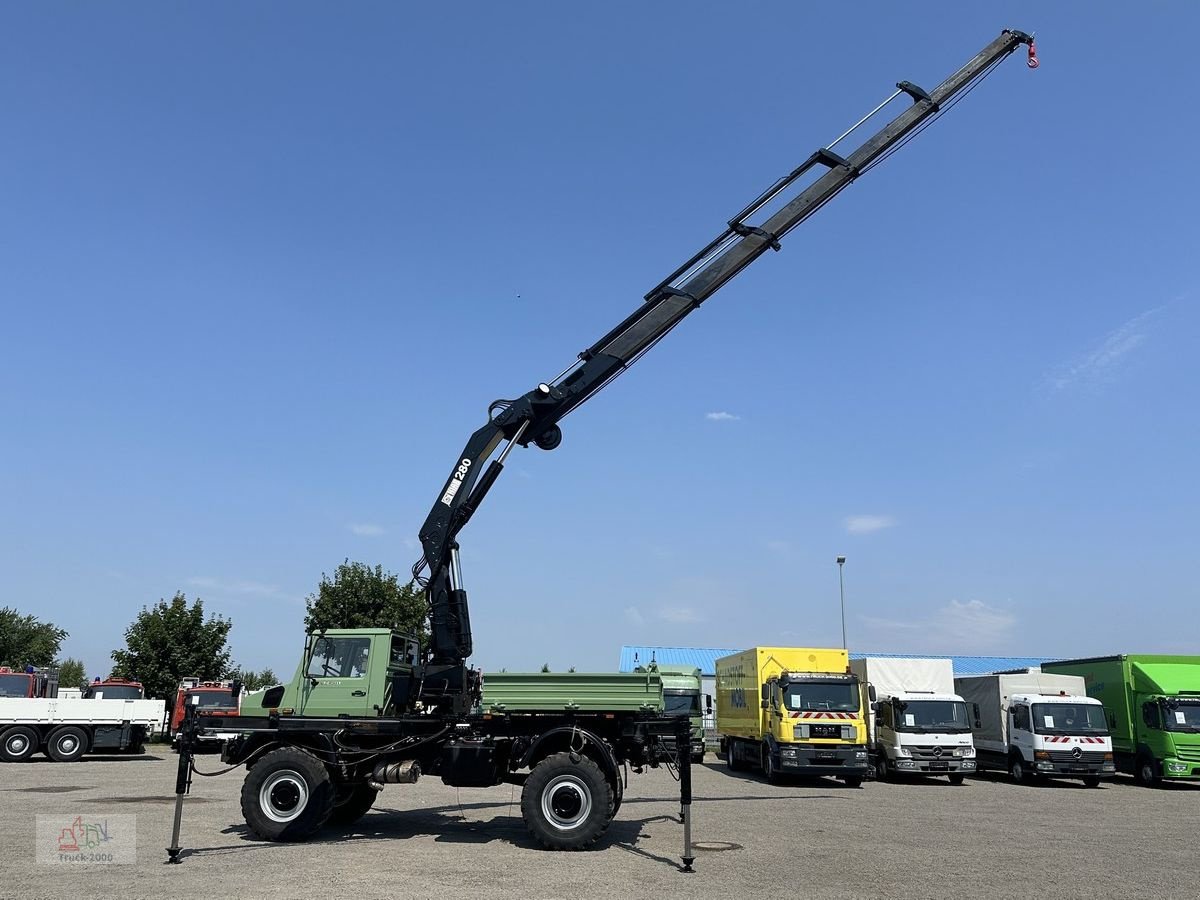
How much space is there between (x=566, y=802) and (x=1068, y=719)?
18362 mm

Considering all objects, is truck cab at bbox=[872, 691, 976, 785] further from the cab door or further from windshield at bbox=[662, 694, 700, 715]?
the cab door

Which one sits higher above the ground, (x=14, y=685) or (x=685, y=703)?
(x=14, y=685)

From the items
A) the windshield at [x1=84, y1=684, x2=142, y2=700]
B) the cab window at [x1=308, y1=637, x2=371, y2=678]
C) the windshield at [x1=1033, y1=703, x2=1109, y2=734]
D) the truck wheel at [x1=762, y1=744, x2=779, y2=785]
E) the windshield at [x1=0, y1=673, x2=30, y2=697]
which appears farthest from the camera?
the windshield at [x1=84, y1=684, x2=142, y2=700]

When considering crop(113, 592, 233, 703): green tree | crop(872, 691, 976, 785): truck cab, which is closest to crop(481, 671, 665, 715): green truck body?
crop(872, 691, 976, 785): truck cab

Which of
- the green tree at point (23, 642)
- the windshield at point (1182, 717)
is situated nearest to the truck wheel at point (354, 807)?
the windshield at point (1182, 717)

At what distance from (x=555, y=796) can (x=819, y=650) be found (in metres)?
13.9

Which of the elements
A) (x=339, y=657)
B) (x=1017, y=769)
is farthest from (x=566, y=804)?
(x=1017, y=769)

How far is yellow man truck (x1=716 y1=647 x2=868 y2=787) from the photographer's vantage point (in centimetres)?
2270

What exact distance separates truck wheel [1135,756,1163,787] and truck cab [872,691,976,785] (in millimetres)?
5228

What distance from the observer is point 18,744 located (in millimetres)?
27953

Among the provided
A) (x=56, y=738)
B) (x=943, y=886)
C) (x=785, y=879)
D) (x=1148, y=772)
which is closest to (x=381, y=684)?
(x=785, y=879)

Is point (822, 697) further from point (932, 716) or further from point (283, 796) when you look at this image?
point (283, 796)

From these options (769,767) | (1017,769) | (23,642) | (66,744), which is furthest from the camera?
(23,642)

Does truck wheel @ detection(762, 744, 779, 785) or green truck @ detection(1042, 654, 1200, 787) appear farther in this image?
green truck @ detection(1042, 654, 1200, 787)
